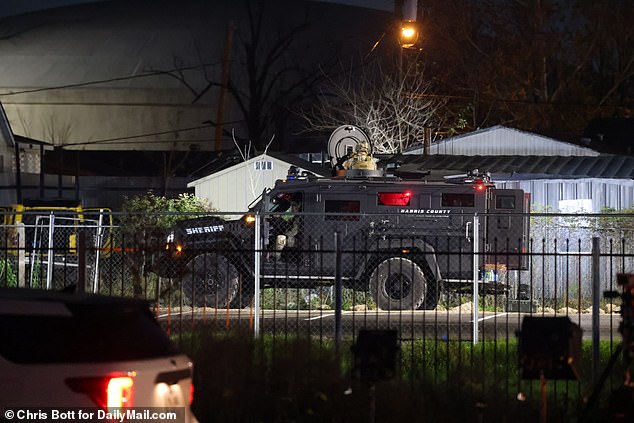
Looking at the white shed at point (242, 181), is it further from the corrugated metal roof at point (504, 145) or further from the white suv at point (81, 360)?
the white suv at point (81, 360)

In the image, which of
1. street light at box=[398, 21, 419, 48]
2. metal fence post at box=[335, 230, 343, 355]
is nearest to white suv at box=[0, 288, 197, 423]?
metal fence post at box=[335, 230, 343, 355]

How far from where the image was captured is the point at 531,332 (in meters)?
9.41

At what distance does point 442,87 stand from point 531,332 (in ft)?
124

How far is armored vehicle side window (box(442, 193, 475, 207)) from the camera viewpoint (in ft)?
61.6

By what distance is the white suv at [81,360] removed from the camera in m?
6.53

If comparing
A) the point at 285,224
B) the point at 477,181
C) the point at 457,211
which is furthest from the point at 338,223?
the point at 477,181

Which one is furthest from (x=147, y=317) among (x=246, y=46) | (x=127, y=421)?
(x=246, y=46)

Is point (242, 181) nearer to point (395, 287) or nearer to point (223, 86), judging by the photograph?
point (395, 287)

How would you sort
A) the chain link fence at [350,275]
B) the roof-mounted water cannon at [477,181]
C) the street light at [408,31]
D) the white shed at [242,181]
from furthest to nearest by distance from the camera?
the white shed at [242,181] → the street light at [408,31] → the roof-mounted water cannon at [477,181] → the chain link fence at [350,275]
